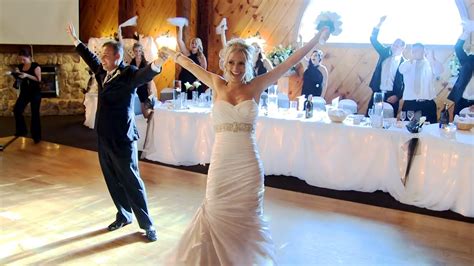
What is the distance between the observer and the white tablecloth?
4082mm

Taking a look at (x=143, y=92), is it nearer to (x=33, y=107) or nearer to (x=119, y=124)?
(x=33, y=107)

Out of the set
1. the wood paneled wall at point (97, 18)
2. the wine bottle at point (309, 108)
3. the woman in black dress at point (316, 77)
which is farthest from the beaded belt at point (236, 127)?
the wood paneled wall at point (97, 18)

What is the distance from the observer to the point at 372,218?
4008 mm

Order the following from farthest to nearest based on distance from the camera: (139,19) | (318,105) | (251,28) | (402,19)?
1. (139,19)
2. (251,28)
3. (402,19)
4. (318,105)

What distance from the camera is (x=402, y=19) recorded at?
7328mm

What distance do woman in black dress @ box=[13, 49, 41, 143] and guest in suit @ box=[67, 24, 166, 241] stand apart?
3922 mm

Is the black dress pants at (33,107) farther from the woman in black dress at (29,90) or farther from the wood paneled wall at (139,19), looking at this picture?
the wood paneled wall at (139,19)

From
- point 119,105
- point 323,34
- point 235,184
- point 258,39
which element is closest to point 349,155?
point 323,34

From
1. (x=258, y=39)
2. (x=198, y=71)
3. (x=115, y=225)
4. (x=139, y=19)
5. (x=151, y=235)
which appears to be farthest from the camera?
(x=139, y=19)

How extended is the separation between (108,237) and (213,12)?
6.82 m

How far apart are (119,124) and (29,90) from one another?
4.54 metres

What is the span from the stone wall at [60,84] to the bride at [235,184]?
884 centimetres

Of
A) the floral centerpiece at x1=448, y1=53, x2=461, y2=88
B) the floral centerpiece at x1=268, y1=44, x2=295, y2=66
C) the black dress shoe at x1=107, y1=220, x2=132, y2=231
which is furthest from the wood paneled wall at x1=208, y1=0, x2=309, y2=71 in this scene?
the black dress shoe at x1=107, y1=220, x2=132, y2=231

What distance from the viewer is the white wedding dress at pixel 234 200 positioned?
2.57 m
